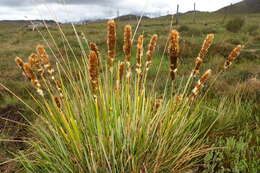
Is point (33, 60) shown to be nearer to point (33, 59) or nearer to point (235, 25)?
point (33, 59)

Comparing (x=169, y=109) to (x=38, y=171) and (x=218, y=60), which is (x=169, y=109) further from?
(x=218, y=60)

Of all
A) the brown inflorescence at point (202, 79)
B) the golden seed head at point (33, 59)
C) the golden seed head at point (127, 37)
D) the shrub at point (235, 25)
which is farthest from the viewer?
the shrub at point (235, 25)

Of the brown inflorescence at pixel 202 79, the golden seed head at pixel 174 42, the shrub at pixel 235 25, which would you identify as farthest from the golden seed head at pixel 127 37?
the shrub at pixel 235 25

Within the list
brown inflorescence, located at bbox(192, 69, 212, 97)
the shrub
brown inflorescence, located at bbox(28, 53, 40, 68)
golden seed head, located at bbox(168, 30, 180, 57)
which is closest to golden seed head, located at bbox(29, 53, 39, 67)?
brown inflorescence, located at bbox(28, 53, 40, 68)

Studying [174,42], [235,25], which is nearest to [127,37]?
[174,42]

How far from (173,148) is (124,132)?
391 millimetres

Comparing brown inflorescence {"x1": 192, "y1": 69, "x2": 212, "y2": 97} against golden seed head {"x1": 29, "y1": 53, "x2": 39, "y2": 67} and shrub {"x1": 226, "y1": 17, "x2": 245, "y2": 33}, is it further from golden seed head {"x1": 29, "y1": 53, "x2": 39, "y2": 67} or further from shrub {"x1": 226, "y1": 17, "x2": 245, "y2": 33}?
shrub {"x1": 226, "y1": 17, "x2": 245, "y2": 33}

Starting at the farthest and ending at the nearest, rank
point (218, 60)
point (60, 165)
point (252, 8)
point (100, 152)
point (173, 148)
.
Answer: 1. point (252, 8)
2. point (218, 60)
3. point (173, 148)
4. point (60, 165)
5. point (100, 152)

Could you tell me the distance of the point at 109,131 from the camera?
5.40 feet

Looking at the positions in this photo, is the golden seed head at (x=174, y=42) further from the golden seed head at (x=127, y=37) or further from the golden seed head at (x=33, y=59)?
the golden seed head at (x=33, y=59)

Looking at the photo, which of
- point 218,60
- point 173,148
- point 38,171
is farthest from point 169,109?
point 218,60

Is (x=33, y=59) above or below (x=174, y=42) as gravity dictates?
below

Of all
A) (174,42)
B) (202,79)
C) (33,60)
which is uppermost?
(174,42)

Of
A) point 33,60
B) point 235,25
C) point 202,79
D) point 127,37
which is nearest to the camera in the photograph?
point 127,37
